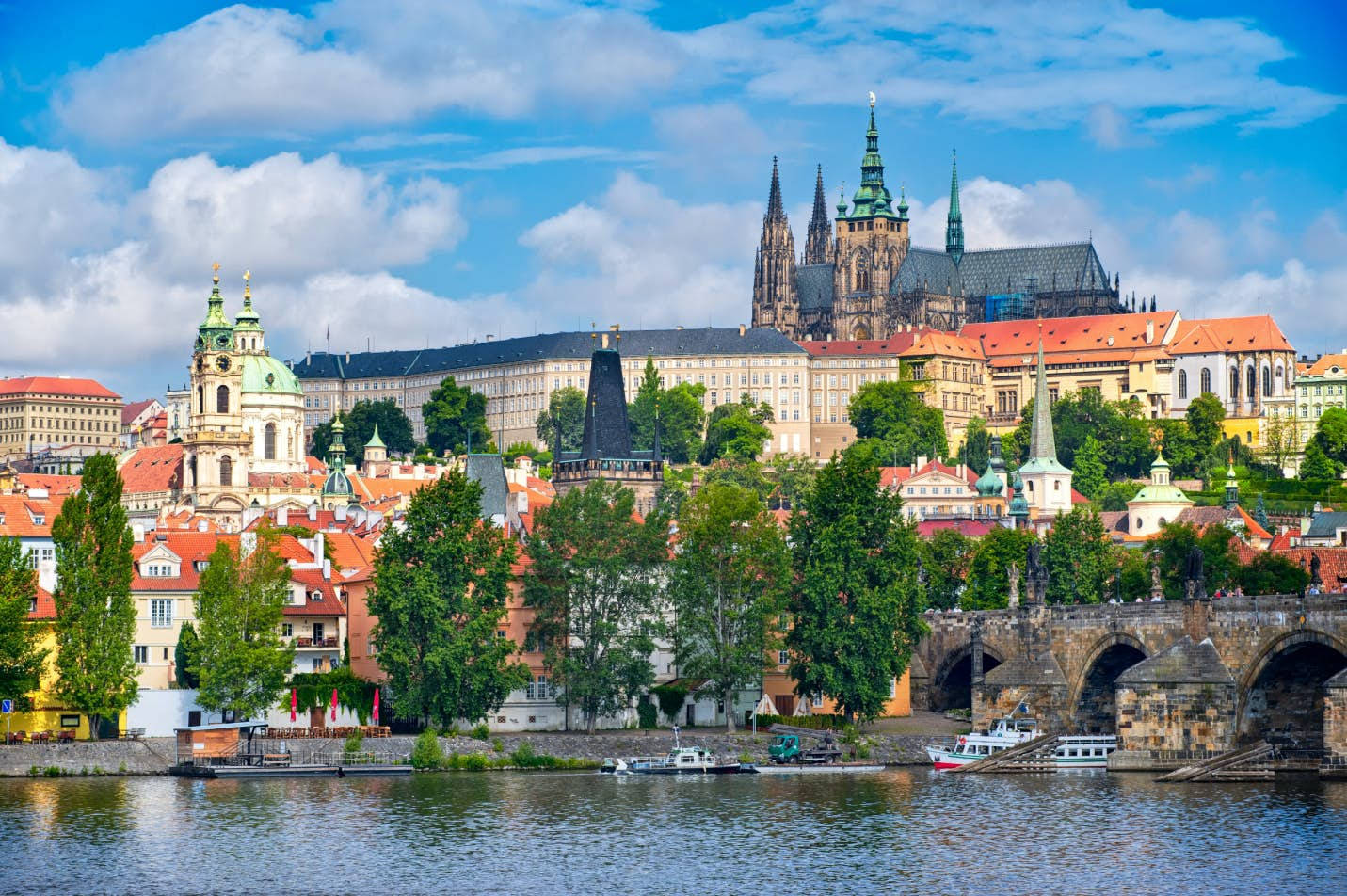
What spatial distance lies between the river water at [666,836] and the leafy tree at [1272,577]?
27217 mm

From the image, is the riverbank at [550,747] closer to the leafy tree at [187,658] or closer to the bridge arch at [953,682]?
the leafy tree at [187,658]

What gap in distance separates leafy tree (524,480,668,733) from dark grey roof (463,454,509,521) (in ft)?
116

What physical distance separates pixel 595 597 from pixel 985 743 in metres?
14.7

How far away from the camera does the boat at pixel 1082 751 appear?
295ft

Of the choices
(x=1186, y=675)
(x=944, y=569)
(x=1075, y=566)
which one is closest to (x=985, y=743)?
(x=1186, y=675)

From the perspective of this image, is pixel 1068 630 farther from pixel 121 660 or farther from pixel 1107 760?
pixel 121 660

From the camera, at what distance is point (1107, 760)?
291ft


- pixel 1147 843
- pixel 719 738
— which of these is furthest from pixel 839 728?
pixel 1147 843

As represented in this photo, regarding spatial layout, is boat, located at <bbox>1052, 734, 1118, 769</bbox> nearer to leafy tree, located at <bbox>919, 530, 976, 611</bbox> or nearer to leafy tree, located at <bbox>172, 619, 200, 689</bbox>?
leafy tree, located at <bbox>919, 530, 976, 611</bbox>

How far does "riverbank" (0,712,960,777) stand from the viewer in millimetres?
83625

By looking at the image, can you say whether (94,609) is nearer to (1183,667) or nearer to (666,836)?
(666,836)

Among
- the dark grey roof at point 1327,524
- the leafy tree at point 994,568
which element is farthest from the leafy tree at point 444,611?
the dark grey roof at point 1327,524

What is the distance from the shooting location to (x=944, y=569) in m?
122

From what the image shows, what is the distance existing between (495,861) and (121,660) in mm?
23421
